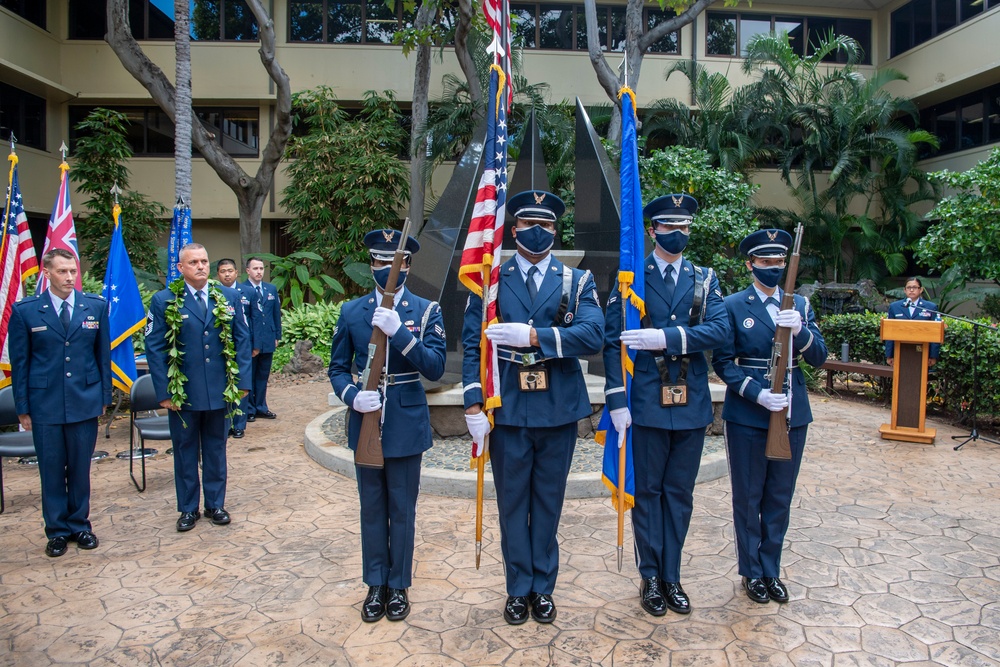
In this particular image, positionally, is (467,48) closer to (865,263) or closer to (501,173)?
(865,263)

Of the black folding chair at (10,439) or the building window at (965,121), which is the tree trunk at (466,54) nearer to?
the black folding chair at (10,439)

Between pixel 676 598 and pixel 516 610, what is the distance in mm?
844

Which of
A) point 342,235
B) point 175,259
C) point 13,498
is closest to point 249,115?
point 342,235

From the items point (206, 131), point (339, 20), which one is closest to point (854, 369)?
point (206, 131)

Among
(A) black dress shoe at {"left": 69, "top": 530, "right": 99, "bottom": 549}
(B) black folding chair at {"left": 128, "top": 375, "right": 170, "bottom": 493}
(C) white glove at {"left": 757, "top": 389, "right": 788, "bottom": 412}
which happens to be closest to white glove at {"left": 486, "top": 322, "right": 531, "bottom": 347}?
(C) white glove at {"left": 757, "top": 389, "right": 788, "bottom": 412}

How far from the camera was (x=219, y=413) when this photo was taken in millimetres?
5039

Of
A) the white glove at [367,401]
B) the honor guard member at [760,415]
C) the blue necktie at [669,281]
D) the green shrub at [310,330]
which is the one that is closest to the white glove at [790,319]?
the honor guard member at [760,415]

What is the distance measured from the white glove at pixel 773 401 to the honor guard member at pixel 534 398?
3.01 feet

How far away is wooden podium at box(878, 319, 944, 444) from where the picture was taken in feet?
24.5

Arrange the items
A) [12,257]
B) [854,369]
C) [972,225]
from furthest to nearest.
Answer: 1. [972,225]
2. [854,369]
3. [12,257]

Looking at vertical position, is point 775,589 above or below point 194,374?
below

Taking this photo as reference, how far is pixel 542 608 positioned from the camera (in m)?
3.52

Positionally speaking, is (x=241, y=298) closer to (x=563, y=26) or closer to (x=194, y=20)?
(x=194, y=20)

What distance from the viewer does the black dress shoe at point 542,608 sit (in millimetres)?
3504
